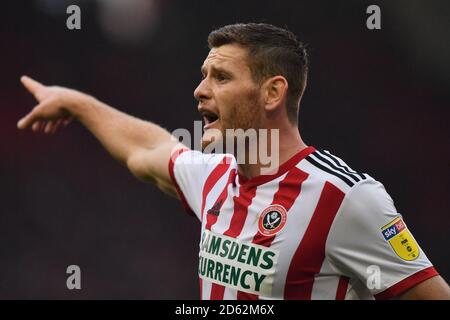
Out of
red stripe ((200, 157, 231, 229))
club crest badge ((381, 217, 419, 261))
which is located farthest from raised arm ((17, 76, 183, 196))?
club crest badge ((381, 217, 419, 261))

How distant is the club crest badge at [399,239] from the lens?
2.51 meters

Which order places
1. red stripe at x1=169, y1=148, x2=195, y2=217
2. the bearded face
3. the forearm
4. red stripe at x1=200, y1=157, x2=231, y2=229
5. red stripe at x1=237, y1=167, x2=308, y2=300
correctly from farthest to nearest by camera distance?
the forearm < red stripe at x1=169, y1=148, x2=195, y2=217 < red stripe at x1=200, y1=157, x2=231, y2=229 < the bearded face < red stripe at x1=237, y1=167, x2=308, y2=300

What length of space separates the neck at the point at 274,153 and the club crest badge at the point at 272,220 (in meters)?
A: 0.17

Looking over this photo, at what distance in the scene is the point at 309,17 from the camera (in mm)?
6145

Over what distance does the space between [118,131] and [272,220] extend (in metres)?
0.98

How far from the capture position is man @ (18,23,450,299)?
2.51 m

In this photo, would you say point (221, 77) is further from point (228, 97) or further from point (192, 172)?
point (192, 172)

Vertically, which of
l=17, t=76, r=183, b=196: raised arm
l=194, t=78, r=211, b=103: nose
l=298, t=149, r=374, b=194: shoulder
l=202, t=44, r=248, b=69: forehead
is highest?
l=202, t=44, r=248, b=69: forehead

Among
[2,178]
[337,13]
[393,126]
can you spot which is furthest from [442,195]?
[2,178]

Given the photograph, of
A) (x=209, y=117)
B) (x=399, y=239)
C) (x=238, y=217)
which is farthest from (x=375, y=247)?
(x=209, y=117)

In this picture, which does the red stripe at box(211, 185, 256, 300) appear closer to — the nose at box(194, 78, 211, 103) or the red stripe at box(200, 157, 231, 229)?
the red stripe at box(200, 157, 231, 229)

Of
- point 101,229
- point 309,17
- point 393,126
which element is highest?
point 309,17
